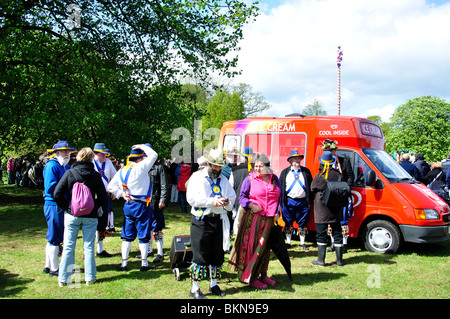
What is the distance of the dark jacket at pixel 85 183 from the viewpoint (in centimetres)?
500

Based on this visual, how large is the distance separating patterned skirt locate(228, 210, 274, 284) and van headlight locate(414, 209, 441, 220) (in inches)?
134

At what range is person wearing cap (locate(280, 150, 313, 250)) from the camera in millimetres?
7152

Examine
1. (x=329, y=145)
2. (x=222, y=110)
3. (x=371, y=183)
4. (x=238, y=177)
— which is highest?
(x=222, y=110)

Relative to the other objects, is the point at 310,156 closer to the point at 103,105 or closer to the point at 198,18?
the point at 103,105

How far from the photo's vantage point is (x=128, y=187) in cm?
568

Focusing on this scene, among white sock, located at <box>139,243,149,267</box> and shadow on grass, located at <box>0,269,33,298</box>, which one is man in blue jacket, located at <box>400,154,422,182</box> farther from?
shadow on grass, located at <box>0,269,33,298</box>

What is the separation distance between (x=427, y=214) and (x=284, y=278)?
329 cm

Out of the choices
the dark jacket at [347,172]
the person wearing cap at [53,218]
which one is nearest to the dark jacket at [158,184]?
the person wearing cap at [53,218]

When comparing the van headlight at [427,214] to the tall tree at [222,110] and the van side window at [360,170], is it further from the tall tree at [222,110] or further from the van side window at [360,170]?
the tall tree at [222,110]

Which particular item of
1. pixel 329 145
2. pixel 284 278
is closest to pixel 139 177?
pixel 284 278

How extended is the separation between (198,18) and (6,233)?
1008 cm

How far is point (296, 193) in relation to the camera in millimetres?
7160

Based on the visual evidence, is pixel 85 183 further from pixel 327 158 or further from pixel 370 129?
pixel 370 129

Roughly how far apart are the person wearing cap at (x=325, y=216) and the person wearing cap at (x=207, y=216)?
2.25 m
